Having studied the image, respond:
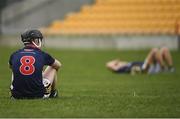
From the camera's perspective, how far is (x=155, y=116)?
10531 mm

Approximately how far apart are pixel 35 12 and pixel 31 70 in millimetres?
25736

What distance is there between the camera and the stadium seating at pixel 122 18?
34.1m

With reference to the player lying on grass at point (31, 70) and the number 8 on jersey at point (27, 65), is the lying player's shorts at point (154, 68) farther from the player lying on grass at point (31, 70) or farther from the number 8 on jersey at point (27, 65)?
the number 8 on jersey at point (27, 65)

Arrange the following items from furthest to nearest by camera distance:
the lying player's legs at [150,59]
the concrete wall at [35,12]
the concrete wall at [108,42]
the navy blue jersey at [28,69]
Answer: the concrete wall at [35,12], the concrete wall at [108,42], the lying player's legs at [150,59], the navy blue jersey at [28,69]

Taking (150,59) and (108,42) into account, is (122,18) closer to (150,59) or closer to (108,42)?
(108,42)

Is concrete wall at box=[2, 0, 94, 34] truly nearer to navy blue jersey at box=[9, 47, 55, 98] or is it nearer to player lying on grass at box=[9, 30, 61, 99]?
player lying on grass at box=[9, 30, 61, 99]

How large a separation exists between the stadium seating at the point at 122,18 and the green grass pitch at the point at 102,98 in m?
9.44

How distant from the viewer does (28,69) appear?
12.2m

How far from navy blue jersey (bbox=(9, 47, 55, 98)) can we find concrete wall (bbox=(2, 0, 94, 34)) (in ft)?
82.3

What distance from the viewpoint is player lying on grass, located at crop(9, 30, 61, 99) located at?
1220 centimetres

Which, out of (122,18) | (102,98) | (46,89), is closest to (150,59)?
(102,98)

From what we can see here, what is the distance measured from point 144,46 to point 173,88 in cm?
1640

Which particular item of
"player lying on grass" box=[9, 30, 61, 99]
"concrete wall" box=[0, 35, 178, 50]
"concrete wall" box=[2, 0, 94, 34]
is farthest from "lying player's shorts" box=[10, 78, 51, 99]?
"concrete wall" box=[2, 0, 94, 34]

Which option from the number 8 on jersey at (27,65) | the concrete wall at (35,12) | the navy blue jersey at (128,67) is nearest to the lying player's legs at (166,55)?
the navy blue jersey at (128,67)
